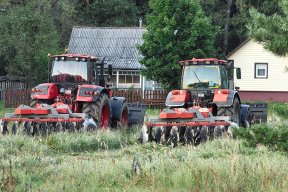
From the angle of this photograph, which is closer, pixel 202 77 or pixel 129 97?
pixel 202 77

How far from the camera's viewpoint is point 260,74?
34.4m

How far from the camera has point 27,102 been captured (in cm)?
2769

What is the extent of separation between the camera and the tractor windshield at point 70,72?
13578mm

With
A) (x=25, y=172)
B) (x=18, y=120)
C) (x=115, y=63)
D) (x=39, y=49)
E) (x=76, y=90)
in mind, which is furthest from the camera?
(x=115, y=63)

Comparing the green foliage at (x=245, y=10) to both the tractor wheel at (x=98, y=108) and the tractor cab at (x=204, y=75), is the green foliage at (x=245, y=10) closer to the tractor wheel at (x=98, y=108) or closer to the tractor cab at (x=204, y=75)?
the tractor cab at (x=204, y=75)

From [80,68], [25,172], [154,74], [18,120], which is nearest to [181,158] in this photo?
[25,172]

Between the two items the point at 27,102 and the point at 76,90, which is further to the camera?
the point at 27,102

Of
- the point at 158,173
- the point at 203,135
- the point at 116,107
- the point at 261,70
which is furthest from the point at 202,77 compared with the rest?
the point at 261,70

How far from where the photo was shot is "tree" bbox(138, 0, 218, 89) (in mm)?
25594

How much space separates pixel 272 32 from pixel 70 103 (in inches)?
219

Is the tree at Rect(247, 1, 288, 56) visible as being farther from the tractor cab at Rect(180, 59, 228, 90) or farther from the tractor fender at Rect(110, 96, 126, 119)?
the tractor fender at Rect(110, 96, 126, 119)

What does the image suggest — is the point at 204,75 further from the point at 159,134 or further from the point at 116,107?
the point at 116,107

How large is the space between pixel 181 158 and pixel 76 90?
18.4 ft

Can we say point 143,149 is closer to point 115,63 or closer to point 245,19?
point 115,63
